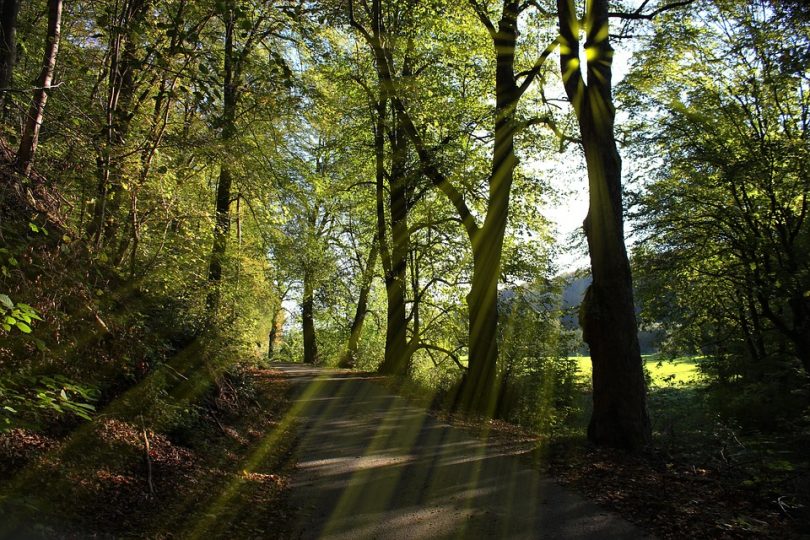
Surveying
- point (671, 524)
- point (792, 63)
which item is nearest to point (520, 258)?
point (792, 63)

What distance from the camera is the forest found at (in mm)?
5172

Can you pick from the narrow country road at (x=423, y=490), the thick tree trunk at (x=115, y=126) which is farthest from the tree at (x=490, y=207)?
the thick tree trunk at (x=115, y=126)

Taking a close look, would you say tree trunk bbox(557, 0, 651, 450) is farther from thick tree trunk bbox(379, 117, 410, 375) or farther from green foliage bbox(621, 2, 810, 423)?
thick tree trunk bbox(379, 117, 410, 375)

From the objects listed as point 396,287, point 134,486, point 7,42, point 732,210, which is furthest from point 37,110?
point 732,210

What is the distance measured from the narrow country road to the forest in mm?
51

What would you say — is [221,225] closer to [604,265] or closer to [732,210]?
[604,265]

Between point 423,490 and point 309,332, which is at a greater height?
point 309,332

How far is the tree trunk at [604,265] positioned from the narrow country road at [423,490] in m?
1.62

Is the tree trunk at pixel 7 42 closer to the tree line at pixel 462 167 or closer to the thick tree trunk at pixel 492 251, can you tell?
the tree line at pixel 462 167

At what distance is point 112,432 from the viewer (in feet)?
20.1

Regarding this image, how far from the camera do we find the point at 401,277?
1919 cm

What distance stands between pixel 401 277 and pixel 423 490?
1313 cm

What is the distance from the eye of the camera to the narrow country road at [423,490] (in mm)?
5176

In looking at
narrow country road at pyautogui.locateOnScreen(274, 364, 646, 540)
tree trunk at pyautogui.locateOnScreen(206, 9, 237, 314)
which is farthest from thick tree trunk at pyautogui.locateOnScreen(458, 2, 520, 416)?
tree trunk at pyautogui.locateOnScreen(206, 9, 237, 314)
